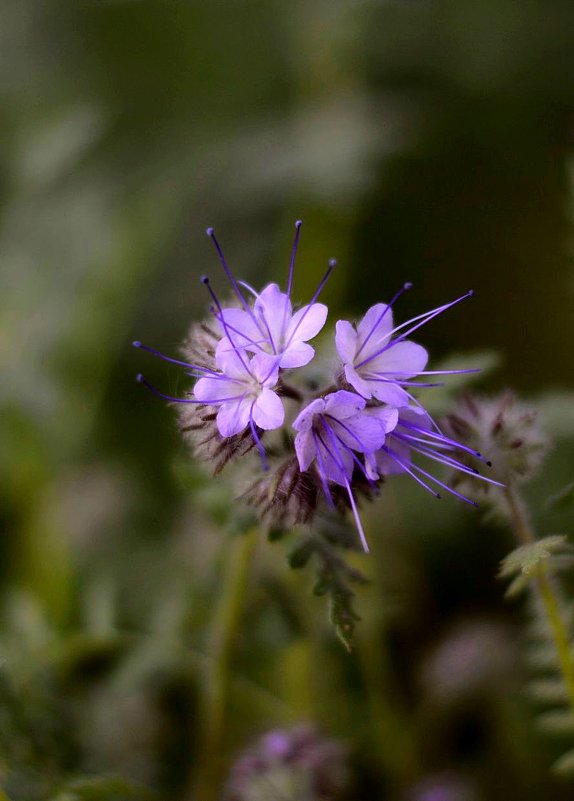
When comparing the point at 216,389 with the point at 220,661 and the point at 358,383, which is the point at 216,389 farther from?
the point at 220,661

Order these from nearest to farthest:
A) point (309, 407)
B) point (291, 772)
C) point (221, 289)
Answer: point (309, 407) → point (291, 772) → point (221, 289)

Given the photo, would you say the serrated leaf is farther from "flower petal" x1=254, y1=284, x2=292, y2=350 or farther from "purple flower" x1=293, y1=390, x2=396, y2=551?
"flower petal" x1=254, y1=284, x2=292, y2=350

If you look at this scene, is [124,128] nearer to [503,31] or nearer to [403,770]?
[503,31]

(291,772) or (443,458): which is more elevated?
(443,458)

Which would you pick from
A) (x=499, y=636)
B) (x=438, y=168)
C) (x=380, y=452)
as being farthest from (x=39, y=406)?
(x=438, y=168)

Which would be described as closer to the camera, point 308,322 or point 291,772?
point 308,322

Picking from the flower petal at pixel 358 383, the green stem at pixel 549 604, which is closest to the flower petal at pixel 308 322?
the flower petal at pixel 358 383

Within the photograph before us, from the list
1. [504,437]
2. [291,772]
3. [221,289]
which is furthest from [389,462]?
[221,289]
